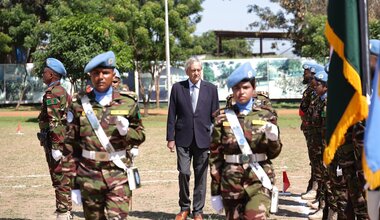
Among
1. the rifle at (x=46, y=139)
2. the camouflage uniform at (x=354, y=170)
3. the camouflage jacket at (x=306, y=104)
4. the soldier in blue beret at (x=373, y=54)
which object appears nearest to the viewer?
the soldier in blue beret at (x=373, y=54)

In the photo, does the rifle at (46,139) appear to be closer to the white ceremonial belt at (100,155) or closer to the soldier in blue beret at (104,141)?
the soldier in blue beret at (104,141)

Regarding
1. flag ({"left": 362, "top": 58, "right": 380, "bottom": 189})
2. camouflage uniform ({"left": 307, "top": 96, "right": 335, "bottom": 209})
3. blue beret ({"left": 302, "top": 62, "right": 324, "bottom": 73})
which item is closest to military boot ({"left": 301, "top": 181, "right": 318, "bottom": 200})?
camouflage uniform ({"left": 307, "top": 96, "right": 335, "bottom": 209})

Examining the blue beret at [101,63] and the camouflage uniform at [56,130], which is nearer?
the blue beret at [101,63]

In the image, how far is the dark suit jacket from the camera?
389 inches

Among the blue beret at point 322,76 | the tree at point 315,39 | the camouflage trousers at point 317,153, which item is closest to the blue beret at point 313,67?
the blue beret at point 322,76

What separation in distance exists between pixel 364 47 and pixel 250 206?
180cm

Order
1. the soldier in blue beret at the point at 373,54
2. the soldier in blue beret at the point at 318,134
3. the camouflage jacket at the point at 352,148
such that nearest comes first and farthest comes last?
the soldier in blue beret at the point at 373,54
the camouflage jacket at the point at 352,148
the soldier in blue beret at the point at 318,134

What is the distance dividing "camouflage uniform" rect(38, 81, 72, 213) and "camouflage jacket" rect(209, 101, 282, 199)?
3.38 m

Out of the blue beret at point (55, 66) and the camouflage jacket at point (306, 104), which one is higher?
Answer: the blue beret at point (55, 66)

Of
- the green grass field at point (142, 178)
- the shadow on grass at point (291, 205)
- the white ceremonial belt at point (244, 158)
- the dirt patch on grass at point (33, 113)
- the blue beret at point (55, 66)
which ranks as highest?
the blue beret at point (55, 66)

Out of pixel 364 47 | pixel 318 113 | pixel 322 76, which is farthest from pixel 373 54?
pixel 318 113

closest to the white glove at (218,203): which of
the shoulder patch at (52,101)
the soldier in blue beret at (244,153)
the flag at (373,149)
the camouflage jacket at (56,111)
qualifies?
the soldier in blue beret at (244,153)

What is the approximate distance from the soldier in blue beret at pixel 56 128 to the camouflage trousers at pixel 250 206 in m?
3.51

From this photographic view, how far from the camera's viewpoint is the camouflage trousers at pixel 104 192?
6539 mm
